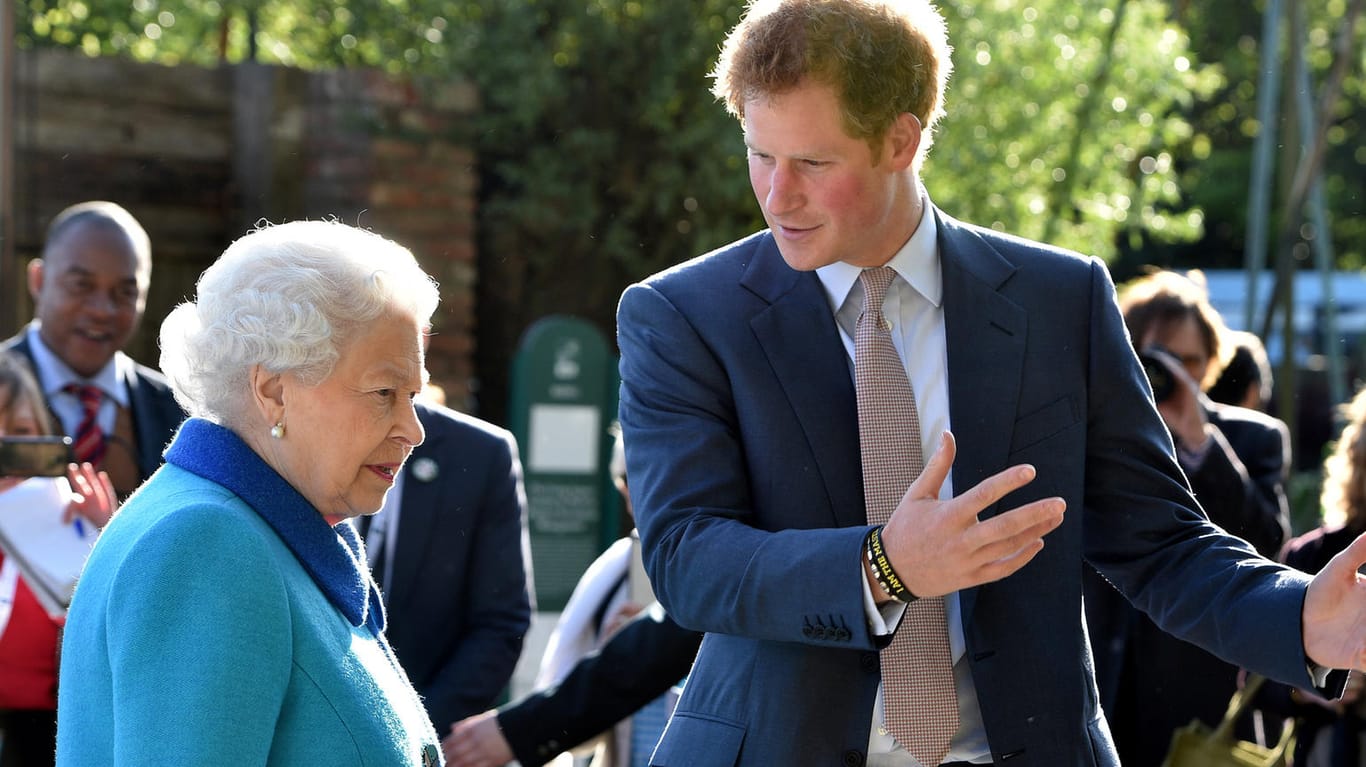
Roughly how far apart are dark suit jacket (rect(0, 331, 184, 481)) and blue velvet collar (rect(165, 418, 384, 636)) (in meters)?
2.73

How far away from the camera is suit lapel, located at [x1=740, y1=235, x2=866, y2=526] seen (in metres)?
2.50

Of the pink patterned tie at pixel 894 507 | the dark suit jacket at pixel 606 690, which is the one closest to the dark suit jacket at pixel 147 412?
the dark suit jacket at pixel 606 690

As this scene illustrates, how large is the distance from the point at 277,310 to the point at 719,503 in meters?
0.69

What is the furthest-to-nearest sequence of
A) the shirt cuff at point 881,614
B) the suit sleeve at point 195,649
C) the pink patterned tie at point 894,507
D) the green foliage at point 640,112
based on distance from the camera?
the green foliage at point 640,112, the pink patterned tie at point 894,507, the shirt cuff at point 881,614, the suit sleeve at point 195,649

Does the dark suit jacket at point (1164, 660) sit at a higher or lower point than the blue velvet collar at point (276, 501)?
lower

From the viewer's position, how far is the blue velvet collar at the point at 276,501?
218 cm

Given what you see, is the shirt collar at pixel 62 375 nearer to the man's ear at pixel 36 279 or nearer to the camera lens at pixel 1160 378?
the man's ear at pixel 36 279

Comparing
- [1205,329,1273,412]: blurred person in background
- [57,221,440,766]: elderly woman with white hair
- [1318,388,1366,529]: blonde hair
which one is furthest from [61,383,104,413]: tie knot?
[1205,329,1273,412]: blurred person in background

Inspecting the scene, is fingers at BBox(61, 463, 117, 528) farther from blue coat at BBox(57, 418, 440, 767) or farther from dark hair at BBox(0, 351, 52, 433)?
blue coat at BBox(57, 418, 440, 767)

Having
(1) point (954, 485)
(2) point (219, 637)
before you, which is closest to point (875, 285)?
(1) point (954, 485)

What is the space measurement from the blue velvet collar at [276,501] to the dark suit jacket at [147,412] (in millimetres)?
2730

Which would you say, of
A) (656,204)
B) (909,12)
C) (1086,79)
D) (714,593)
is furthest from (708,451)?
(1086,79)

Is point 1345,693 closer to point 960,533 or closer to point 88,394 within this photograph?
point 960,533

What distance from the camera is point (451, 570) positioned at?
446 centimetres
